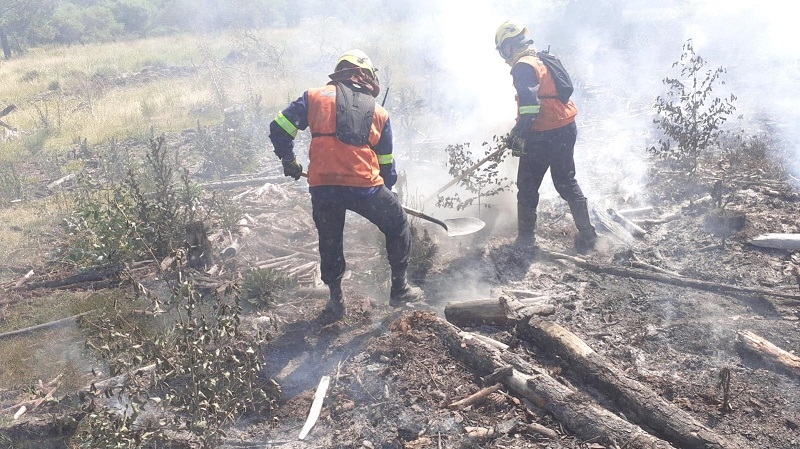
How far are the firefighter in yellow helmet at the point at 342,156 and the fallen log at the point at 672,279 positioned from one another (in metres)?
1.98

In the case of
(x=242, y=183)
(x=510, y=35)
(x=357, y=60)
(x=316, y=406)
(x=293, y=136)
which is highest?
(x=510, y=35)

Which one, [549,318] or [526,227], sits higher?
[526,227]

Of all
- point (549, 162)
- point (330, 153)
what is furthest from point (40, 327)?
point (549, 162)

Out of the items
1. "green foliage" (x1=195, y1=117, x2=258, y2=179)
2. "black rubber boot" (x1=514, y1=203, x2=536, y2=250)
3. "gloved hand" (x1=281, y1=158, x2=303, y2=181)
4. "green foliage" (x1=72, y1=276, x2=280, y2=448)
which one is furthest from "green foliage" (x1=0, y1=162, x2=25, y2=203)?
"black rubber boot" (x1=514, y1=203, x2=536, y2=250)

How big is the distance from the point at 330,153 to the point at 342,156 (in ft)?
0.30

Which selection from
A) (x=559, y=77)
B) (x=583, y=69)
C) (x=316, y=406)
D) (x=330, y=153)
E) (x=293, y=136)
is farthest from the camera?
(x=583, y=69)

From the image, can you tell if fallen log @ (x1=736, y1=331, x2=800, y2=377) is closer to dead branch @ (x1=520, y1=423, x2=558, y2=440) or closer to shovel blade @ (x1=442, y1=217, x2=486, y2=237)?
dead branch @ (x1=520, y1=423, x2=558, y2=440)

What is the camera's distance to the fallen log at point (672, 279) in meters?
4.61

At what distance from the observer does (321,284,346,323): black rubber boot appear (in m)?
4.55

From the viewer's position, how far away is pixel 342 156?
4090 mm

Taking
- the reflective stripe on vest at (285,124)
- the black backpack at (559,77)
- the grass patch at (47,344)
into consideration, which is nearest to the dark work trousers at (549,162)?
the black backpack at (559,77)

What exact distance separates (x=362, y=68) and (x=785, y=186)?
5583 mm

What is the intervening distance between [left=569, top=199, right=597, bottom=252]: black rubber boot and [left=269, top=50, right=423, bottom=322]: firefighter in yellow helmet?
230 cm

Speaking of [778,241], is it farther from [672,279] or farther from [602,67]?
[602,67]
